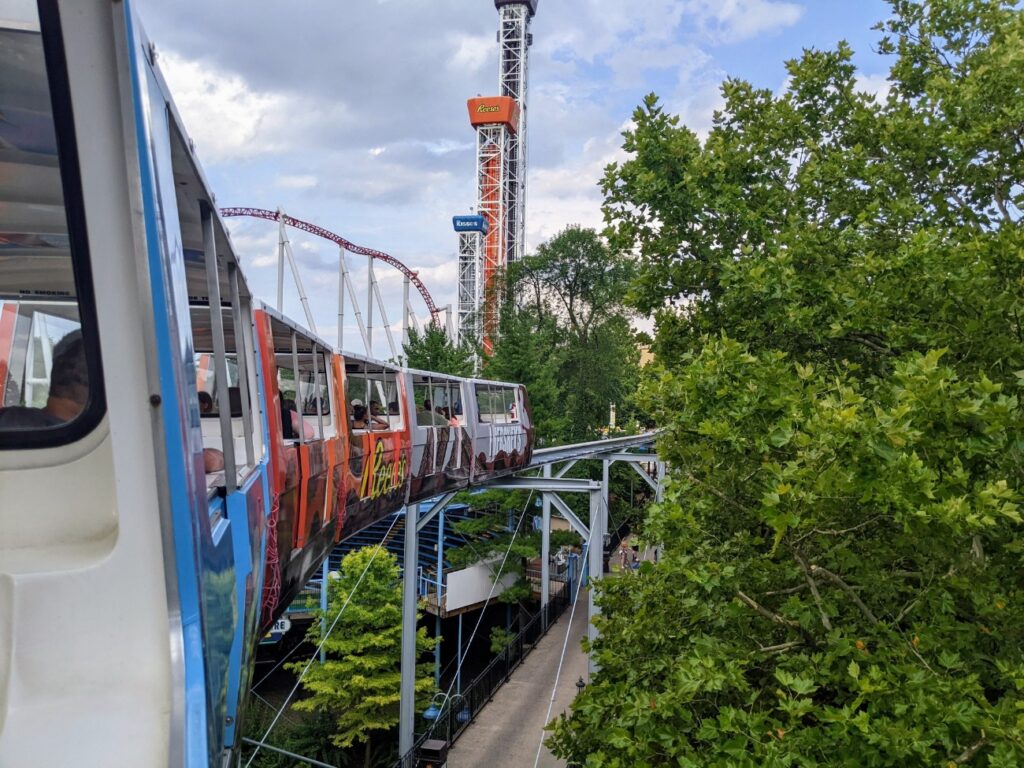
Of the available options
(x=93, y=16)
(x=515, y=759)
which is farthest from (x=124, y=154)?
(x=515, y=759)

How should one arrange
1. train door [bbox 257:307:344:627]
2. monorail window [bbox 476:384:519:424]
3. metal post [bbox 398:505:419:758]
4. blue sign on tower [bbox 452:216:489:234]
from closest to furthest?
1. train door [bbox 257:307:344:627]
2. metal post [bbox 398:505:419:758]
3. monorail window [bbox 476:384:519:424]
4. blue sign on tower [bbox 452:216:489:234]

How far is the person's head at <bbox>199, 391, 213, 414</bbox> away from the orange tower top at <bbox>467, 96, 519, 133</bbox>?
60.6 meters

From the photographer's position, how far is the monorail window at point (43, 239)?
169 cm

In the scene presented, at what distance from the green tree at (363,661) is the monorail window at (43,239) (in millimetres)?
16654

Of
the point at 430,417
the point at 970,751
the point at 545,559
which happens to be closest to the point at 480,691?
the point at 430,417

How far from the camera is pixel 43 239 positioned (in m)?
2.43

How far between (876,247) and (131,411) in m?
9.20

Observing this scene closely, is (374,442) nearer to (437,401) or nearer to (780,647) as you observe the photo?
(437,401)

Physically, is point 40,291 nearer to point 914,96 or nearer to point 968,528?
point 968,528

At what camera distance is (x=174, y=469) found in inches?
68.9

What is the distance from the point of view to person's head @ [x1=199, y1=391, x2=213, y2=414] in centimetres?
384

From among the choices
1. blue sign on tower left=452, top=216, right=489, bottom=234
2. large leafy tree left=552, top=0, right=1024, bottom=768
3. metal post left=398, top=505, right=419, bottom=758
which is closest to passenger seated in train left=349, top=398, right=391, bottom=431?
metal post left=398, top=505, right=419, bottom=758

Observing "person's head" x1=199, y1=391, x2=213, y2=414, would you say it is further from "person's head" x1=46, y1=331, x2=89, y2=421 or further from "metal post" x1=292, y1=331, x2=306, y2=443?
"metal post" x1=292, y1=331, x2=306, y2=443

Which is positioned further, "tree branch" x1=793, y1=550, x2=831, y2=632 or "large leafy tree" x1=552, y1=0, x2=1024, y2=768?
"tree branch" x1=793, y1=550, x2=831, y2=632
